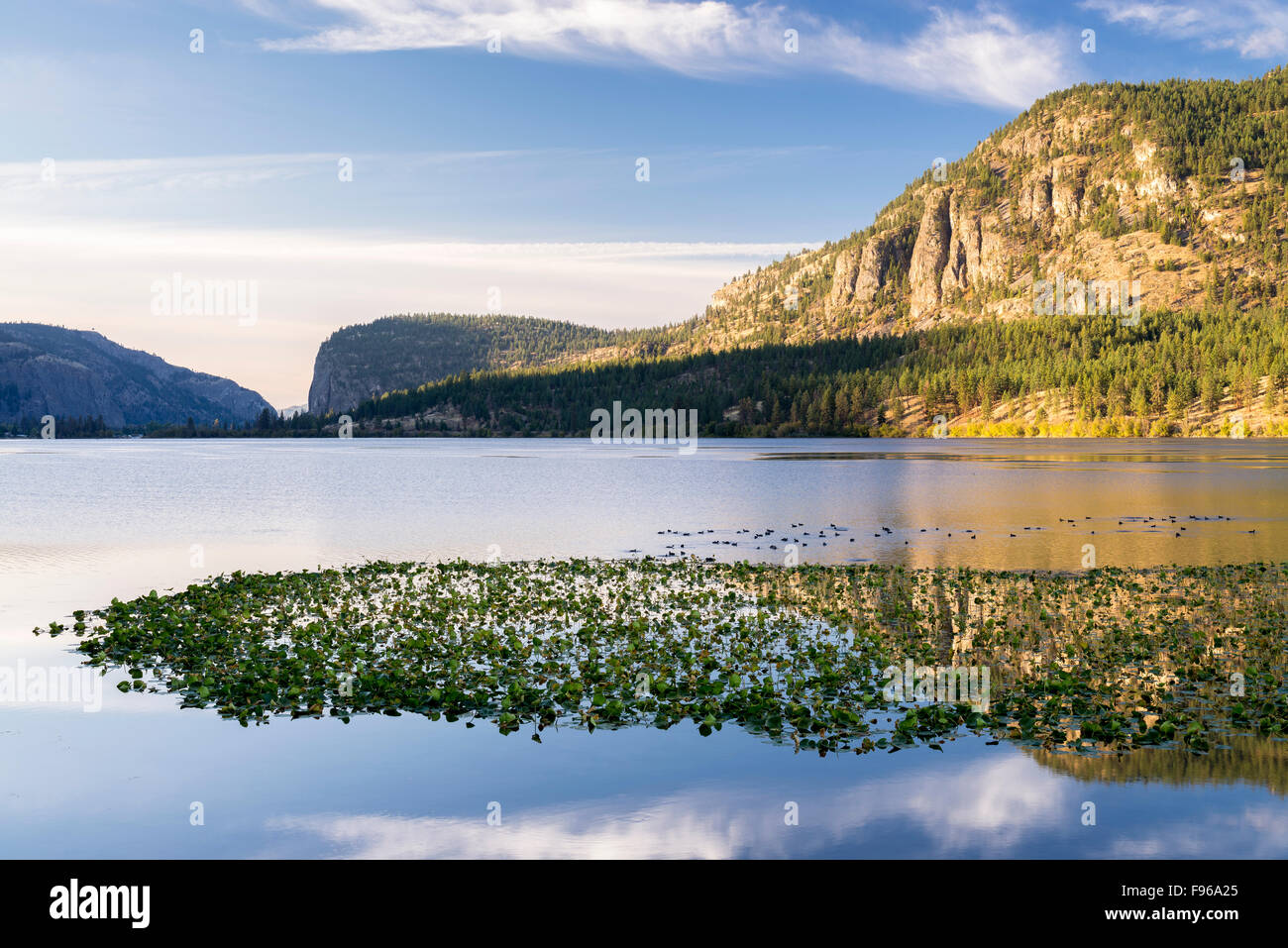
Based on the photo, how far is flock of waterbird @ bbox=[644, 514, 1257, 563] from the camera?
45.0 meters

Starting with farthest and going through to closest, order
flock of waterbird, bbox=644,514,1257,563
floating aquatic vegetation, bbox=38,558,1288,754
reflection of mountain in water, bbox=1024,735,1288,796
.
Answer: flock of waterbird, bbox=644,514,1257,563 → floating aquatic vegetation, bbox=38,558,1288,754 → reflection of mountain in water, bbox=1024,735,1288,796

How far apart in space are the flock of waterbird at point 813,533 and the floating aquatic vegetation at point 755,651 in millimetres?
10396

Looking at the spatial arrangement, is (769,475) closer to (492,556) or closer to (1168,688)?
(492,556)

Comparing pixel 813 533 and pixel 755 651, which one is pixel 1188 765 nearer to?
pixel 755 651

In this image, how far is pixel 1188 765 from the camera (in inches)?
588

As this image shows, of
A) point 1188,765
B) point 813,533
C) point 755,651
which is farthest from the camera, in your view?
point 813,533

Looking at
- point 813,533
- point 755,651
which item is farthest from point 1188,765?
point 813,533

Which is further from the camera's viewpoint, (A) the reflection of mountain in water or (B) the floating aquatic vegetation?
(B) the floating aquatic vegetation

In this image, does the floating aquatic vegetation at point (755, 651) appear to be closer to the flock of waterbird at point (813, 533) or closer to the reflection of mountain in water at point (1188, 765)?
the reflection of mountain in water at point (1188, 765)

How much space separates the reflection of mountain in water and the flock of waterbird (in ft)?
86.8

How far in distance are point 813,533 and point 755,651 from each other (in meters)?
28.0

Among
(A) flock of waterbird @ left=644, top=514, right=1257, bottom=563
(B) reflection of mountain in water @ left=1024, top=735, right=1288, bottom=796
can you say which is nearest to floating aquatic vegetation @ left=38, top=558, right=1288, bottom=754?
(B) reflection of mountain in water @ left=1024, top=735, right=1288, bottom=796

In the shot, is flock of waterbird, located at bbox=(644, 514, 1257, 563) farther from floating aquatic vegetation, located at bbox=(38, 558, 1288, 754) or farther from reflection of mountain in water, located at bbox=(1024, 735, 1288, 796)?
reflection of mountain in water, located at bbox=(1024, 735, 1288, 796)

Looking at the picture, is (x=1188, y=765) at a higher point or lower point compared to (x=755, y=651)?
lower
